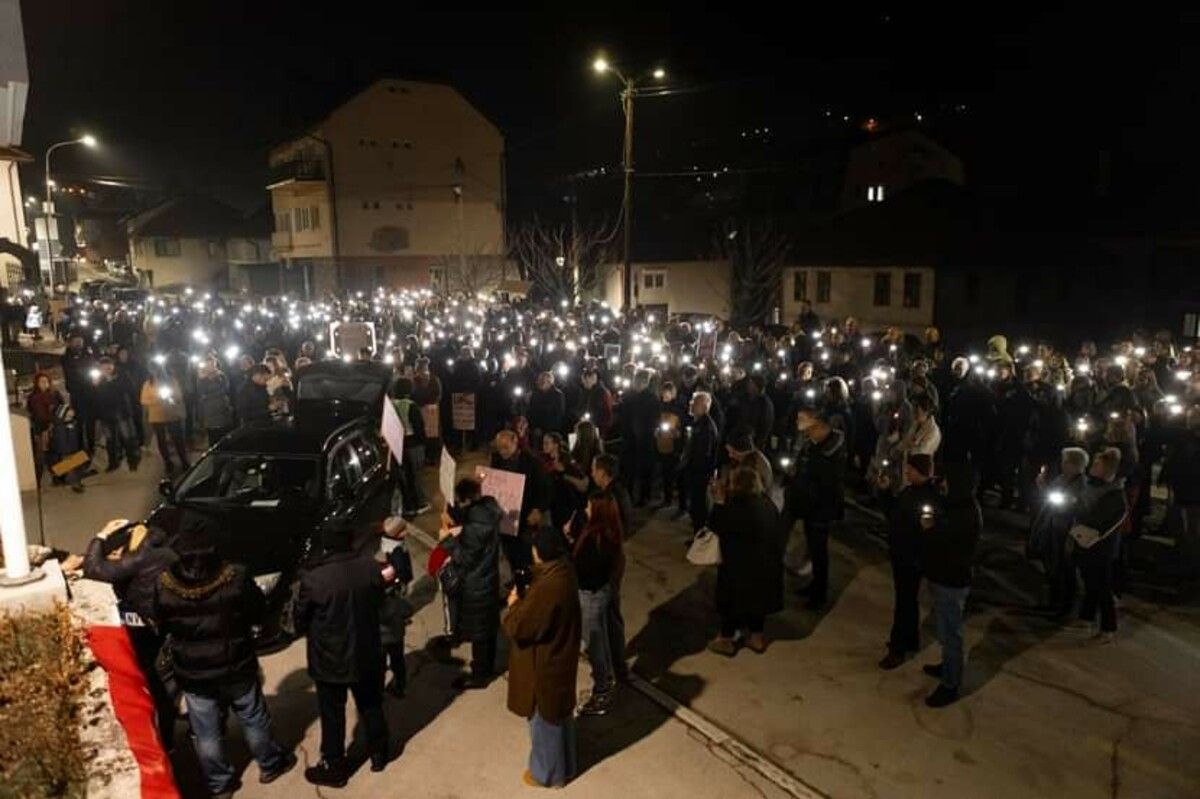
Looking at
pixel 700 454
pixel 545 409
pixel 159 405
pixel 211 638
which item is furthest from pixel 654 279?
pixel 211 638

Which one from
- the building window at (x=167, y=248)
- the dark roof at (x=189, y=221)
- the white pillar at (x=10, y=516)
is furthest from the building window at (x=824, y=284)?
the building window at (x=167, y=248)

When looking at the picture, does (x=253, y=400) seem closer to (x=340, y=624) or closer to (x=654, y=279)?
(x=340, y=624)

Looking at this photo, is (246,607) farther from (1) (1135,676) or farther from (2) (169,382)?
(2) (169,382)

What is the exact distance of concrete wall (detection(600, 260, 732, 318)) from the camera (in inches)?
1586

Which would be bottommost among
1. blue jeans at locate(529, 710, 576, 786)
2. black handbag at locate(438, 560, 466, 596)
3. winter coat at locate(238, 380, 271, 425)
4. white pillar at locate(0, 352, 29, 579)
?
blue jeans at locate(529, 710, 576, 786)

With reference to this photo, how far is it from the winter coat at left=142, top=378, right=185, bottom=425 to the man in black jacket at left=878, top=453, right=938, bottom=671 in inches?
444

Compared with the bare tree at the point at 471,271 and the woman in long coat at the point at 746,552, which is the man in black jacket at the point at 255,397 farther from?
the bare tree at the point at 471,271

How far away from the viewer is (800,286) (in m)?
35.3

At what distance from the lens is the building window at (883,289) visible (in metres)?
31.5

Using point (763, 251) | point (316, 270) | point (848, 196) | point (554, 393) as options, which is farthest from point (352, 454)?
point (316, 270)

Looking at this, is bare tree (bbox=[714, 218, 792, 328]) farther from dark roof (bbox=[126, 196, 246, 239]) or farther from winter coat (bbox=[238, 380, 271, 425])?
dark roof (bbox=[126, 196, 246, 239])

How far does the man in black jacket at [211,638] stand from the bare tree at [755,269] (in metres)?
29.8

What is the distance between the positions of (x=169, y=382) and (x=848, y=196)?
3684cm

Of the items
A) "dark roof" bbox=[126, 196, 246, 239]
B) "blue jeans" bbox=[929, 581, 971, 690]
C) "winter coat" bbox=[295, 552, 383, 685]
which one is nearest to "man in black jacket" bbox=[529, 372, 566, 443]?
"blue jeans" bbox=[929, 581, 971, 690]
